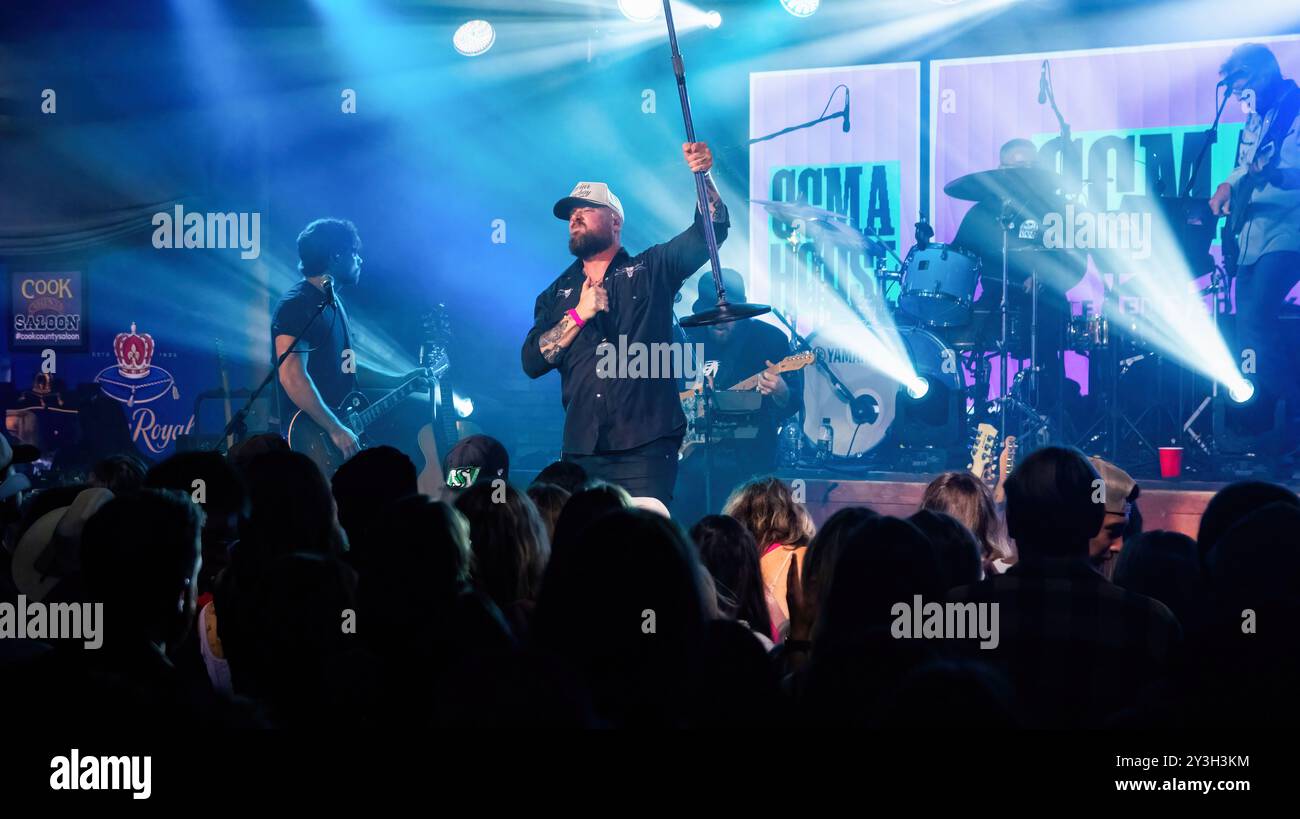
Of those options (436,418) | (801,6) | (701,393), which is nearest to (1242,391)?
(701,393)

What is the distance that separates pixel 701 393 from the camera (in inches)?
356

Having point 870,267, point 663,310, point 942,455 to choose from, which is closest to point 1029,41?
point 870,267

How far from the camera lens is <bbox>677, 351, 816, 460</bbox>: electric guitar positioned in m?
8.81

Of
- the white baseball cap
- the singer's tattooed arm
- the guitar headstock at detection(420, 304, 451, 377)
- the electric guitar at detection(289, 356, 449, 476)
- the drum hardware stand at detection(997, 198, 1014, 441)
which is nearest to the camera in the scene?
the singer's tattooed arm

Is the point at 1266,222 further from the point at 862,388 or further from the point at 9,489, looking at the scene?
the point at 9,489

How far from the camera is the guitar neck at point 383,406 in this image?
980 centimetres

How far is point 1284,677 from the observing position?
202 cm

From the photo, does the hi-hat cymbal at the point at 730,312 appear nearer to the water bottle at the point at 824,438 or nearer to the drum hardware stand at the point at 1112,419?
the water bottle at the point at 824,438

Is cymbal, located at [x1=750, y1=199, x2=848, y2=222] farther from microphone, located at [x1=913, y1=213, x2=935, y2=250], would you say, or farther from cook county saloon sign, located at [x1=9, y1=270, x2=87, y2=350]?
cook county saloon sign, located at [x1=9, y1=270, x2=87, y2=350]

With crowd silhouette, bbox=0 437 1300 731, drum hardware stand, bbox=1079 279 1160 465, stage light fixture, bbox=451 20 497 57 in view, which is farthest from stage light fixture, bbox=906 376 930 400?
crowd silhouette, bbox=0 437 1300 731

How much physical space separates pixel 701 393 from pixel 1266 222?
15.0ft

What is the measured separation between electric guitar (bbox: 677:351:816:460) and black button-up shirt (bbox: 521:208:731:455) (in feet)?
8.55

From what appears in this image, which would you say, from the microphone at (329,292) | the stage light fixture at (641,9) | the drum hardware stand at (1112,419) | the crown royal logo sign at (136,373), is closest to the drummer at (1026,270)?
the drum hardware stand at (1112,419)
